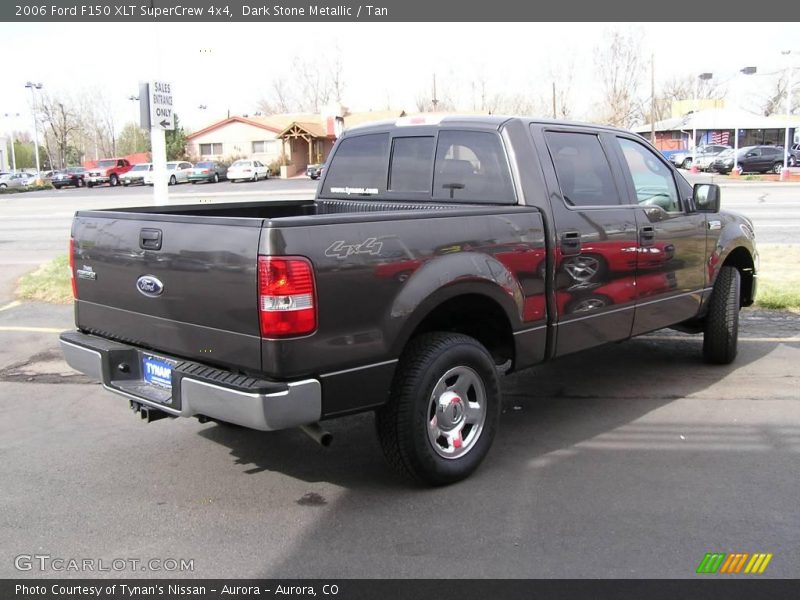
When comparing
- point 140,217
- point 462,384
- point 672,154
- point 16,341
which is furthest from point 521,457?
point 672,154

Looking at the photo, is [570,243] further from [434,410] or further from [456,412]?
[434,410]

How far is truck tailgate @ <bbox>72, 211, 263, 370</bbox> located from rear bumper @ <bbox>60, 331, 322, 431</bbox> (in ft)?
0.27

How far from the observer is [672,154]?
5459 cm

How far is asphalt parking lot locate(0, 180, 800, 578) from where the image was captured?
3473 millimetres

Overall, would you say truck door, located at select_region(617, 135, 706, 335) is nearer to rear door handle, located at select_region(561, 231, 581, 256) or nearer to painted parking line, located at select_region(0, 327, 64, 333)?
rear door handle, located at select_region(561, 231, 581, 256)

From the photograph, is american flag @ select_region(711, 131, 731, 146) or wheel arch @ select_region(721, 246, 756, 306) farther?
american flag @ select_region(711, 131, 731, 146)

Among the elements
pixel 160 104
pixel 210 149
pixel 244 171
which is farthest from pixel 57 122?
pixel 160 104

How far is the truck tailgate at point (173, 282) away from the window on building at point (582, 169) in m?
2.29

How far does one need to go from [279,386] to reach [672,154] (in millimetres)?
55982

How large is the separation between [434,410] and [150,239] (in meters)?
1.74

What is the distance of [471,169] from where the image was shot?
16.2 feet

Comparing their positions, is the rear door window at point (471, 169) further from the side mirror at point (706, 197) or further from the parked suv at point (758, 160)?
the parked suv at point (758, 160)

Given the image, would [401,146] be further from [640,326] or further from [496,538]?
[496,538]

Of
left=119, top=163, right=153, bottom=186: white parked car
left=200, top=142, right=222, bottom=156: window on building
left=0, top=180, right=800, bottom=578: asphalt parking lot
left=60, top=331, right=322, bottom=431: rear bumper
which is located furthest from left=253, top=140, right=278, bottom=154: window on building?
left=60, top=331, right=322, bottom=431: rear bumper
